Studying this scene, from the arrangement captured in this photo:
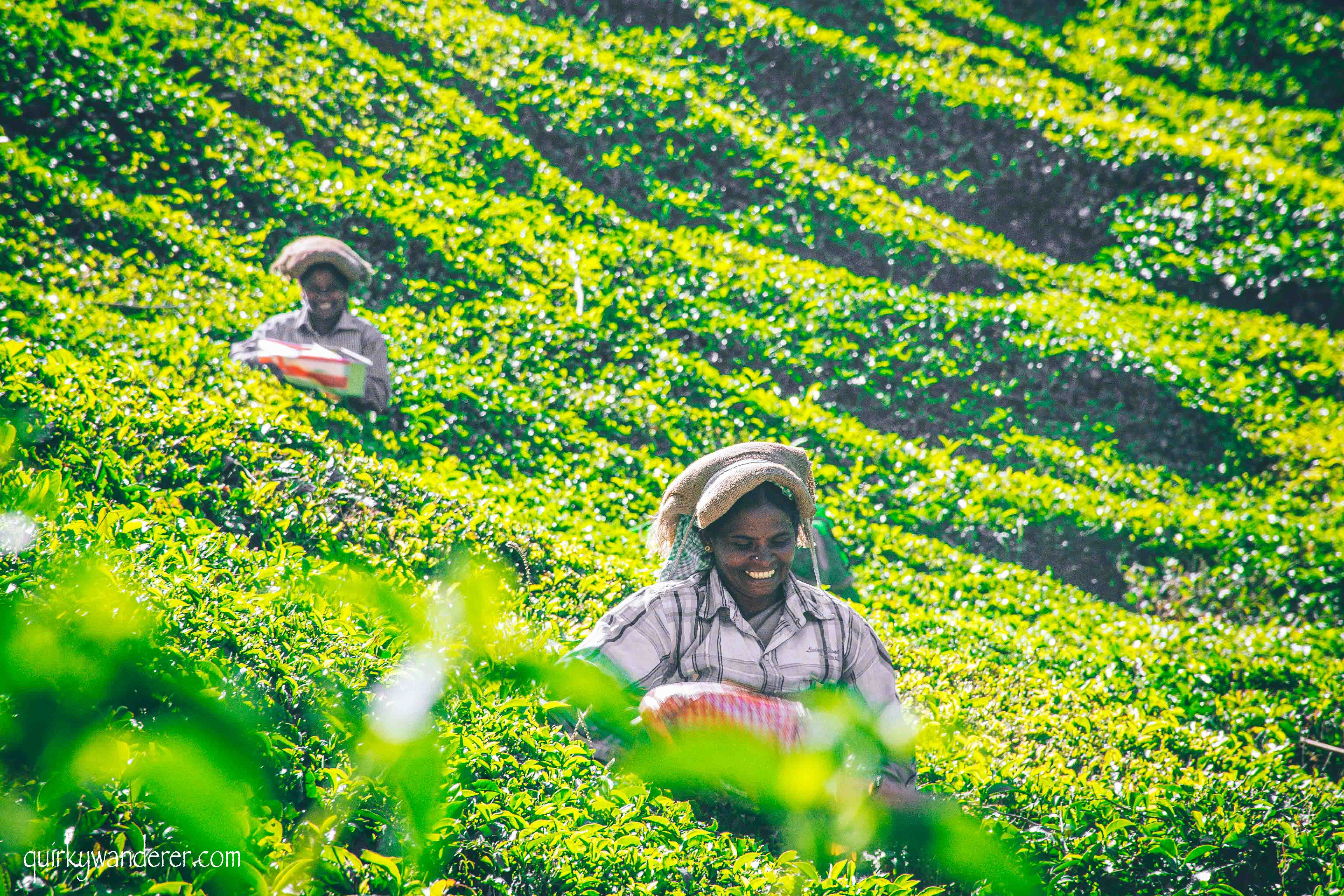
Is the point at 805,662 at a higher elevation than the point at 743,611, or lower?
lower

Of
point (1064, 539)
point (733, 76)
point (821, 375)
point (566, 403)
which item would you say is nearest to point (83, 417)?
point (566, 403)

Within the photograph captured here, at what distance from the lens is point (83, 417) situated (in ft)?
11.7

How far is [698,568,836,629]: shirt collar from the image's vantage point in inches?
119

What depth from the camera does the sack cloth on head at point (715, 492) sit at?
2.96 meters

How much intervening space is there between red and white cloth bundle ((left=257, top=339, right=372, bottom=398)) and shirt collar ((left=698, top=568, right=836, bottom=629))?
117 inches

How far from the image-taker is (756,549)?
303 cm

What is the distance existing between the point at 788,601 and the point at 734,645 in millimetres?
279

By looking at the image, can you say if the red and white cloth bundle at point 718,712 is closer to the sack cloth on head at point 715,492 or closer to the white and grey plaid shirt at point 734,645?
the white and grey plaid shirt at point 734,645

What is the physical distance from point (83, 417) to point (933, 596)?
488cm

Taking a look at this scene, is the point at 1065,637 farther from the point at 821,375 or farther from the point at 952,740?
the point at 821,375

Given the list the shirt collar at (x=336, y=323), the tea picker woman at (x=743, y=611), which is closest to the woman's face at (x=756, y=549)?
the tea picker woman at (x=743, y=611)

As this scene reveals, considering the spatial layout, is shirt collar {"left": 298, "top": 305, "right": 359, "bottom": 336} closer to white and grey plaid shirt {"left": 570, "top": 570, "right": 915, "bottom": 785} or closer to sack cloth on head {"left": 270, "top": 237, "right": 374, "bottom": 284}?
sack cloth on head {"left": 270, "top": 237, "right": 374, "bottom": 284}

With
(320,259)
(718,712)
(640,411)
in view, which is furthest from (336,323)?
(718,712)

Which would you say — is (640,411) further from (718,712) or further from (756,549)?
(718,712)
